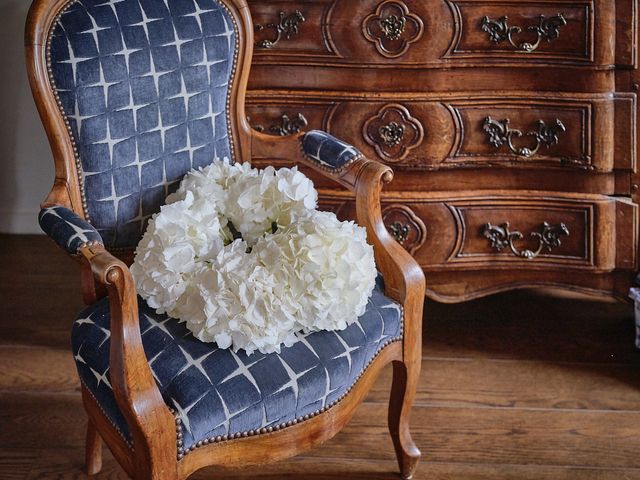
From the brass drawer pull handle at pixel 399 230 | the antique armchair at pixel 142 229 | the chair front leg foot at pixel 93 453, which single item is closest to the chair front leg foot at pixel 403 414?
the antique armchair at pixel 142 229

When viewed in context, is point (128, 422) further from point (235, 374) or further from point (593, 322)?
point (593, 322)

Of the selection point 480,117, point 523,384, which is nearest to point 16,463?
point 523,384

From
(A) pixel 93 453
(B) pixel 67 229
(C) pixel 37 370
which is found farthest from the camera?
(C) pixel 37 370

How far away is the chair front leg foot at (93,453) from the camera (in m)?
1.81

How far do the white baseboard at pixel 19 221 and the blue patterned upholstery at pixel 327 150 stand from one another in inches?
64.2

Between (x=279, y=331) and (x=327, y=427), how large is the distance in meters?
0.22

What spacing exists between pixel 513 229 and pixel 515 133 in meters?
0.25

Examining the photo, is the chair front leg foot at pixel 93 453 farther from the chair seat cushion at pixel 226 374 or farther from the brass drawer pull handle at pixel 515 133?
the brass drawer pull handle at pixel 515 133

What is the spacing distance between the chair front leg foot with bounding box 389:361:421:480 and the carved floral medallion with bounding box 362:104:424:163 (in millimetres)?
626

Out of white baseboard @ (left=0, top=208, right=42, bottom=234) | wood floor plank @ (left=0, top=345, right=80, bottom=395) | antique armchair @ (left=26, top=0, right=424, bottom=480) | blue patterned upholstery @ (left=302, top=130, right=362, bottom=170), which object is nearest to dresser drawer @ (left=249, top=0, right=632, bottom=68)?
antique armchair @ (left=26, top=0, right=424, bottom=480)

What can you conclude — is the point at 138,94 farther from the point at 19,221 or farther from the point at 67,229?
the point at 19,221

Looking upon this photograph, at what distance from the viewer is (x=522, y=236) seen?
7.14 feet

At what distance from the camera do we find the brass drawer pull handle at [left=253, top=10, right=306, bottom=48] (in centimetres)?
203

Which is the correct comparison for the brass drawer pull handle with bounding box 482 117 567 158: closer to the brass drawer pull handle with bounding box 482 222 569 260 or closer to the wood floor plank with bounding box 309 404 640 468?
the brass drawer pull handle with bounding box 482 222 569 260
